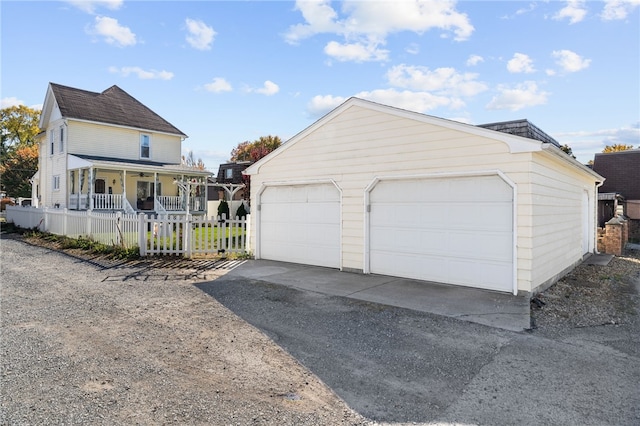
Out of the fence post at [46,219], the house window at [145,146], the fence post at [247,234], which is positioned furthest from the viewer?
the house window at [145,146]

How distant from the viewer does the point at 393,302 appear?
636 cm

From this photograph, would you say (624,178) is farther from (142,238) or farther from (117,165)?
(117,165)

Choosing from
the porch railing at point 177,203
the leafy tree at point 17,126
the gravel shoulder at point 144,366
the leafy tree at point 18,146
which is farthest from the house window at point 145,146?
the leafy tree at point 17,126

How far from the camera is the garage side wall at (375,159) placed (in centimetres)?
677

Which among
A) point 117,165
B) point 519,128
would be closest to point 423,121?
point 519,128

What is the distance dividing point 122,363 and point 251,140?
48.0 metres

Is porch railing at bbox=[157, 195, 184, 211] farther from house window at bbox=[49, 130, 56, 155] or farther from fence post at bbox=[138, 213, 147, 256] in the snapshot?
fence post at bbox=[138, 213, 147, 256]

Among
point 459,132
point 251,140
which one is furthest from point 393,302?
point 251,140

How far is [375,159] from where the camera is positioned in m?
8.73

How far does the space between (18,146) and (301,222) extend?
5875 cm

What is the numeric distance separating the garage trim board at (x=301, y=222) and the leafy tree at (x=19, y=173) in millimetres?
44054

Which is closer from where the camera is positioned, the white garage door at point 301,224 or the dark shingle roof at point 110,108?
the white garage door at point 301,224

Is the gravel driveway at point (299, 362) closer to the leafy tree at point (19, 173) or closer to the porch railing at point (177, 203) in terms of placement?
the porch railing at point (177, 203)

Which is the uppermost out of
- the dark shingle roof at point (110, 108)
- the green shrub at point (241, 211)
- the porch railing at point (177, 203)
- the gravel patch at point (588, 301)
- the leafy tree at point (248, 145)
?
the leafy tree at point (248, 145)
